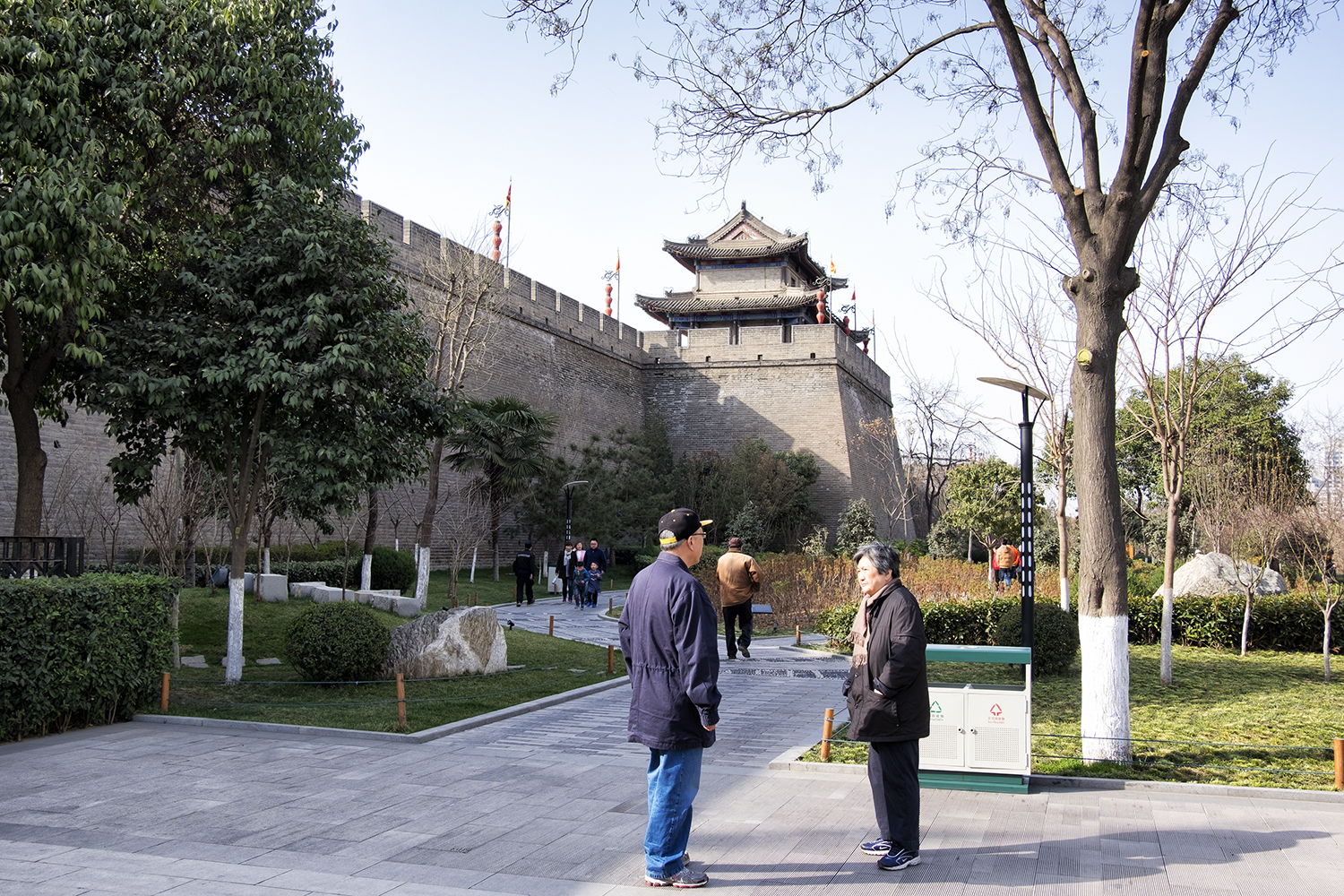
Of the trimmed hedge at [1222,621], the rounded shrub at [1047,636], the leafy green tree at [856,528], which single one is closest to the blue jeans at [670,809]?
the rounded shrub at [1047,636]

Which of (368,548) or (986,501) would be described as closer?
(368,548)

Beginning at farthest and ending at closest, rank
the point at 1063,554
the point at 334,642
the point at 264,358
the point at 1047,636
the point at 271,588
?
the point at 271,588, the point at 1063,554, the point at 1047,636, the point at 264,358, the point at 334,642

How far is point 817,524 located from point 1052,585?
16821 mm

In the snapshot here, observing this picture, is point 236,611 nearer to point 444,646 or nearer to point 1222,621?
point 444,646

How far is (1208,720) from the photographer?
7750mm

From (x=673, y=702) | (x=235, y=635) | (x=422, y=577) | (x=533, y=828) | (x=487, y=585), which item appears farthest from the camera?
(x=487, y=585)

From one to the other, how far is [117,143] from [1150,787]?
9.48m

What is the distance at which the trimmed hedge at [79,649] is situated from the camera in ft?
20.9

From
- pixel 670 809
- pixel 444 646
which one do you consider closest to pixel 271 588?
pixel 444 646

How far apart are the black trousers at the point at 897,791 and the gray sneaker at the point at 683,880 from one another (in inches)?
31.7

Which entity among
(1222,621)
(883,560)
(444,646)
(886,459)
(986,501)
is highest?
(886,459)

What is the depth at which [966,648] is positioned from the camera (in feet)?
18.2

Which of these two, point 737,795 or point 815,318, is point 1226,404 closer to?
point 815,318

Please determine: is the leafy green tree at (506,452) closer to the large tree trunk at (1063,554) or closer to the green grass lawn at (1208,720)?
the large tree trunk at (1063,554)
